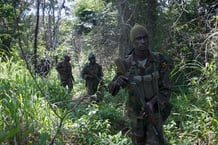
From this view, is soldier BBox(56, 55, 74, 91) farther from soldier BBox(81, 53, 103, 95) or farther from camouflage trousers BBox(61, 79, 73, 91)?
soldier BBox(81, 53, 103, 95)

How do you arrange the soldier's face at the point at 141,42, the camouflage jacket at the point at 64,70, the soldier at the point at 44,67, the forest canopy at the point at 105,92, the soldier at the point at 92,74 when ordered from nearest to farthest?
the soldier's face at the point at 141,42, the forest canopy at the point at 105,92, the soldier at the point at 44,67, the soldier at the point at 92,74, the camouflage jacket at the point at 64,70

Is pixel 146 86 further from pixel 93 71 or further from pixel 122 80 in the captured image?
pixel 93 71

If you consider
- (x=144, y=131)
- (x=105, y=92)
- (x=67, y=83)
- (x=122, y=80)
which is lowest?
(x=105, y=92)

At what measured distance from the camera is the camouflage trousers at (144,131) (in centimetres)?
405

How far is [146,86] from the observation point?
4031 millimetres

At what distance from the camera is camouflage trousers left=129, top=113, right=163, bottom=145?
4055 millimetres

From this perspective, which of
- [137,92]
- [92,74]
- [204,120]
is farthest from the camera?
[92,74]

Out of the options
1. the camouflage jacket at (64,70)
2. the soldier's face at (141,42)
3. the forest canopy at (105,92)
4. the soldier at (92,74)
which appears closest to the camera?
the soldier's face at (141,42)

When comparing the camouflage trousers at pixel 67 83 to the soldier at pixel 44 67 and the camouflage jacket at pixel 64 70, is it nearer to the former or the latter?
the camouflage jacket at pixel 64 70

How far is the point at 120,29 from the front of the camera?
1258 cm

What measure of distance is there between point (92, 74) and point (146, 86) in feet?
20.5

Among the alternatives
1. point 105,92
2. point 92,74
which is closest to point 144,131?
point 92,74

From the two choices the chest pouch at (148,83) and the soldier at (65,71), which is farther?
the soldier at (65,71)

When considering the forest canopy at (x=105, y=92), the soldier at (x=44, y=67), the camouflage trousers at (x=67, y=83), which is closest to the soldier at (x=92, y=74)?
the forest canopy at (x=105, y=92)
